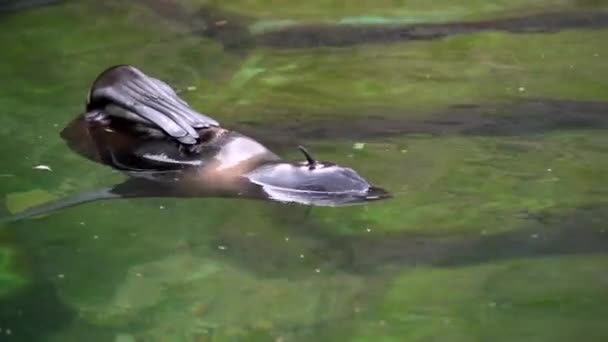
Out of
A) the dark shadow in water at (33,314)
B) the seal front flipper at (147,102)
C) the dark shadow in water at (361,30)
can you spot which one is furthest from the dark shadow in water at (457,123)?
the dark shadow in water at (33,314)

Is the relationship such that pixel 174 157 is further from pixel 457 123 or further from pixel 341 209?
pixel 457 123

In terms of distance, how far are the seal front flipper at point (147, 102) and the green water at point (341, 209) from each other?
0.71 ft

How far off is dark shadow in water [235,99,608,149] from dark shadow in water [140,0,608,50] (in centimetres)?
90

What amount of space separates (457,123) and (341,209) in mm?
875

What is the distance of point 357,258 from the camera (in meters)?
2.77

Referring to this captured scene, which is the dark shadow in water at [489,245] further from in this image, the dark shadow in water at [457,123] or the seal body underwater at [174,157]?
the dark shadow in water at [457,123]

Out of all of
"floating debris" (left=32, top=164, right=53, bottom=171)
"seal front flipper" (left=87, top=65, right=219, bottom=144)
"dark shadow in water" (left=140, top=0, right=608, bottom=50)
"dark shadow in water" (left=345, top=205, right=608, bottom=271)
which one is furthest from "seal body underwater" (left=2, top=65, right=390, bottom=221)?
"dark shadow in water" (left=140, top=0, right=608, bottom=50)

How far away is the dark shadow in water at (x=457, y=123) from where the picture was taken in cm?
364

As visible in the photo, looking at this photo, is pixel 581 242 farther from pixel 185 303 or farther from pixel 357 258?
pixel 185 303

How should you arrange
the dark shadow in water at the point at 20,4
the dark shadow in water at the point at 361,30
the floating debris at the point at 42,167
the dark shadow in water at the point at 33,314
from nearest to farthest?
the dark shadow in water at the point at 33,314 → the floating debris at the point at 42,167 → the dark shadow in water at the point at 361,30 → the dark shadow in water at the point at 20,4

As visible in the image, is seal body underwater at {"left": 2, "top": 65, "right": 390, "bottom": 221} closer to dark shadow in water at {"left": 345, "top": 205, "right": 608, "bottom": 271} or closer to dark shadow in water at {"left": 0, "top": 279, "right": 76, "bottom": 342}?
dark shadow in water at {"left": 345, "top": 205, "right": 608, "bottom": 271}

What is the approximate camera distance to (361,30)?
478 cm

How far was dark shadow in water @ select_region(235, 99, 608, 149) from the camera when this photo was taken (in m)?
3.64

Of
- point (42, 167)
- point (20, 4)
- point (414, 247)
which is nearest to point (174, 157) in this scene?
point (42, 167)
